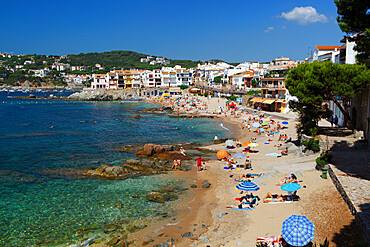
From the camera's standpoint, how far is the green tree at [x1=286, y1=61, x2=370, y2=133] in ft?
73.5

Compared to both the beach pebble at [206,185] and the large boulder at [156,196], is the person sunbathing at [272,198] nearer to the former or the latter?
the beach pebble at [206,185]

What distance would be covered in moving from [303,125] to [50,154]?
24.1 meters

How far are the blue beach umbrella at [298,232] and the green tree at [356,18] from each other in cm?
818

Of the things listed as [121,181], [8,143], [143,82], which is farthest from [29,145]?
[143,82]

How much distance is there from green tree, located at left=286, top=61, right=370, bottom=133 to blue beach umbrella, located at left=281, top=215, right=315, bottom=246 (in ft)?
52.7

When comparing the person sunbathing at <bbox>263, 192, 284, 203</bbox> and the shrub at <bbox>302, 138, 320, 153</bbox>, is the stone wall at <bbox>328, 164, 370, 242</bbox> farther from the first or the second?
the shrub at <bbox>302, 138, 320, 153</bbox>

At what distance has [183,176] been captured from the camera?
2158cm

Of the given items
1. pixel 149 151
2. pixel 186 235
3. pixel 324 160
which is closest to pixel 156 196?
pixel 186 235

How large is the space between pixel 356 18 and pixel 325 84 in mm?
10472

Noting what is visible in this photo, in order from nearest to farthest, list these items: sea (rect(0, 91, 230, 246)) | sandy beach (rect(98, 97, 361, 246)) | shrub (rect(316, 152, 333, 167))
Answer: sandy beach (rect(98, 97, 361, 246)) → sea (rect(0, 91, 230, 246)) → shrub (rect(316, 152, 333, 167))

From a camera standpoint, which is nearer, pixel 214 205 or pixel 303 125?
pixel 214 205

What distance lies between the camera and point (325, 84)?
75.5 feet

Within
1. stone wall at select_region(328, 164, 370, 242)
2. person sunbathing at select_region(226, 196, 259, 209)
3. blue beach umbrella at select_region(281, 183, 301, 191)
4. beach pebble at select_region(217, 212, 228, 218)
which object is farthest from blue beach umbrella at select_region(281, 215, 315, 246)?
person sunbathing at select_region(226, 196, 259, 209)

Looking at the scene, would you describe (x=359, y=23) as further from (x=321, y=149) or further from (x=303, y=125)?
(x=303, y=125)
